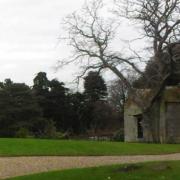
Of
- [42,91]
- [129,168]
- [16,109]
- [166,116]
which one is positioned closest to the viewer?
[129,168]

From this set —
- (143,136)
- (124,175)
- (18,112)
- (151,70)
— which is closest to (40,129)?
(18,112)

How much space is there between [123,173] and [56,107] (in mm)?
61013

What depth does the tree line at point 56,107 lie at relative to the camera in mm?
65062

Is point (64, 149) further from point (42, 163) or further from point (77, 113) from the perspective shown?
point (77, 113)

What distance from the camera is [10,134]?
2421 inches

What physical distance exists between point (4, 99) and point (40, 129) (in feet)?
23.6

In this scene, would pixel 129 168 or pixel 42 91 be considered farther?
pixel 42 91

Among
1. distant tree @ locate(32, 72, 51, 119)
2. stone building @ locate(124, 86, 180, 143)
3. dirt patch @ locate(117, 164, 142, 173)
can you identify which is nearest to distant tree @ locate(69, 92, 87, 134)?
distant tree @ locate(32, 72, 51, 119)

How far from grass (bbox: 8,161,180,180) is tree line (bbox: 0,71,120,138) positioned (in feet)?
157

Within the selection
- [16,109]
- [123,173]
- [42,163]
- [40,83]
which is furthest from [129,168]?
[40,83]

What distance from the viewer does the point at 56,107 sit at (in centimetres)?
7556

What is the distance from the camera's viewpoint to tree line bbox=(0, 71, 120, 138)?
2562 inches

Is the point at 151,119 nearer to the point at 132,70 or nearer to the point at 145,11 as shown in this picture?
the point at 132,70

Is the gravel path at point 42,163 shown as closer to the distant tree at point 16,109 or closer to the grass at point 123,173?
the grass at point 123,173
